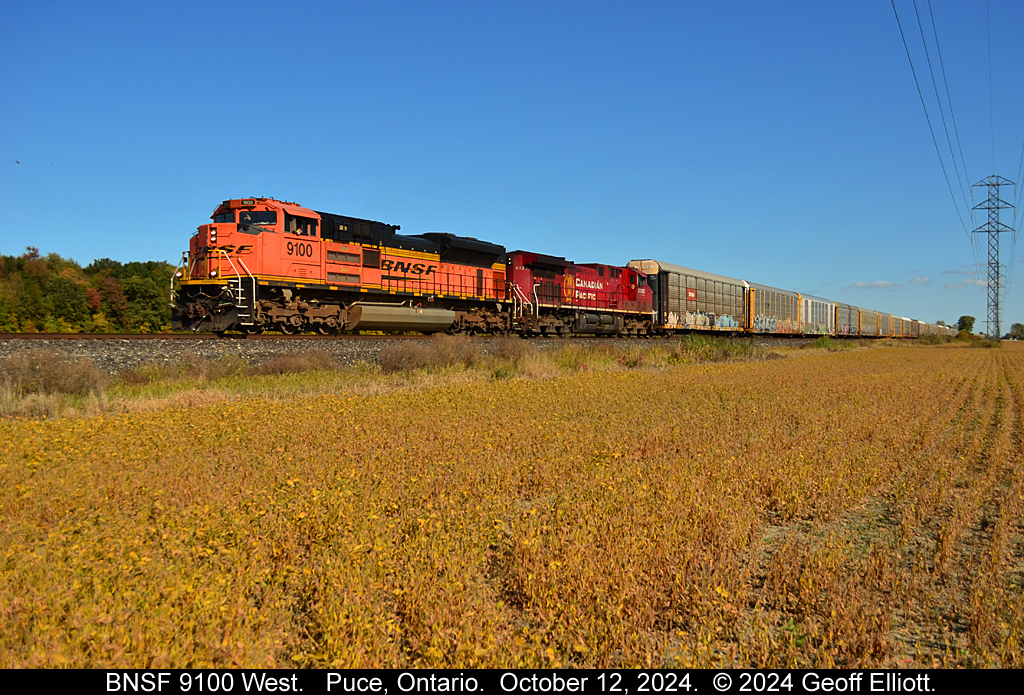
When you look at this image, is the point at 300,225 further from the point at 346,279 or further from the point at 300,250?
the point at 346,279

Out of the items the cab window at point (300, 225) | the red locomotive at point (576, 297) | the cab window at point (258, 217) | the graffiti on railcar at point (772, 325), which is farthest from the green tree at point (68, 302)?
the graffiti on railcar at point (772, 325)

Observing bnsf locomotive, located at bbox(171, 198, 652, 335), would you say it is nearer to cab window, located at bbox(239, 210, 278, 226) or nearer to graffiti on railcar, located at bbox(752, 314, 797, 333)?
cab window, located at bbox(239, 210, 278, 226)

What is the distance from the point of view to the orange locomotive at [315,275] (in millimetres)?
15461

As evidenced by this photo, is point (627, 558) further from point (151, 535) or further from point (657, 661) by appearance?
point (151, 535)

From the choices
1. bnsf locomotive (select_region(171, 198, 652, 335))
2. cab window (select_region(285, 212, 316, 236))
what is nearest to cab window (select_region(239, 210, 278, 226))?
bnsf locomotive (select_region(171, 198, 652, 335))

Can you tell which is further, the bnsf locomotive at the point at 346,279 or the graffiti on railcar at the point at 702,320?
the graffiti on railcar at the point at 702,320

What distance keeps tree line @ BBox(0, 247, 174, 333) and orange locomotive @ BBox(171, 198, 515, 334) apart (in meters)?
11.5

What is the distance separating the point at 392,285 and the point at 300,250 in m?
3.12

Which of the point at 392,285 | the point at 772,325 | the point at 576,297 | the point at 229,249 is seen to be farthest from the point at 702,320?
the point at 229,249

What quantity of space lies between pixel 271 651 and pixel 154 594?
83 centimetres

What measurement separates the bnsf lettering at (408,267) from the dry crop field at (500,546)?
11.6 meters

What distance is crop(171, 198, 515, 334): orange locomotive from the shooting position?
50.7 feet

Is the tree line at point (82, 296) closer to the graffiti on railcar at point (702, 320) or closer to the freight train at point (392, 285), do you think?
the freight train at point (392, 285)
